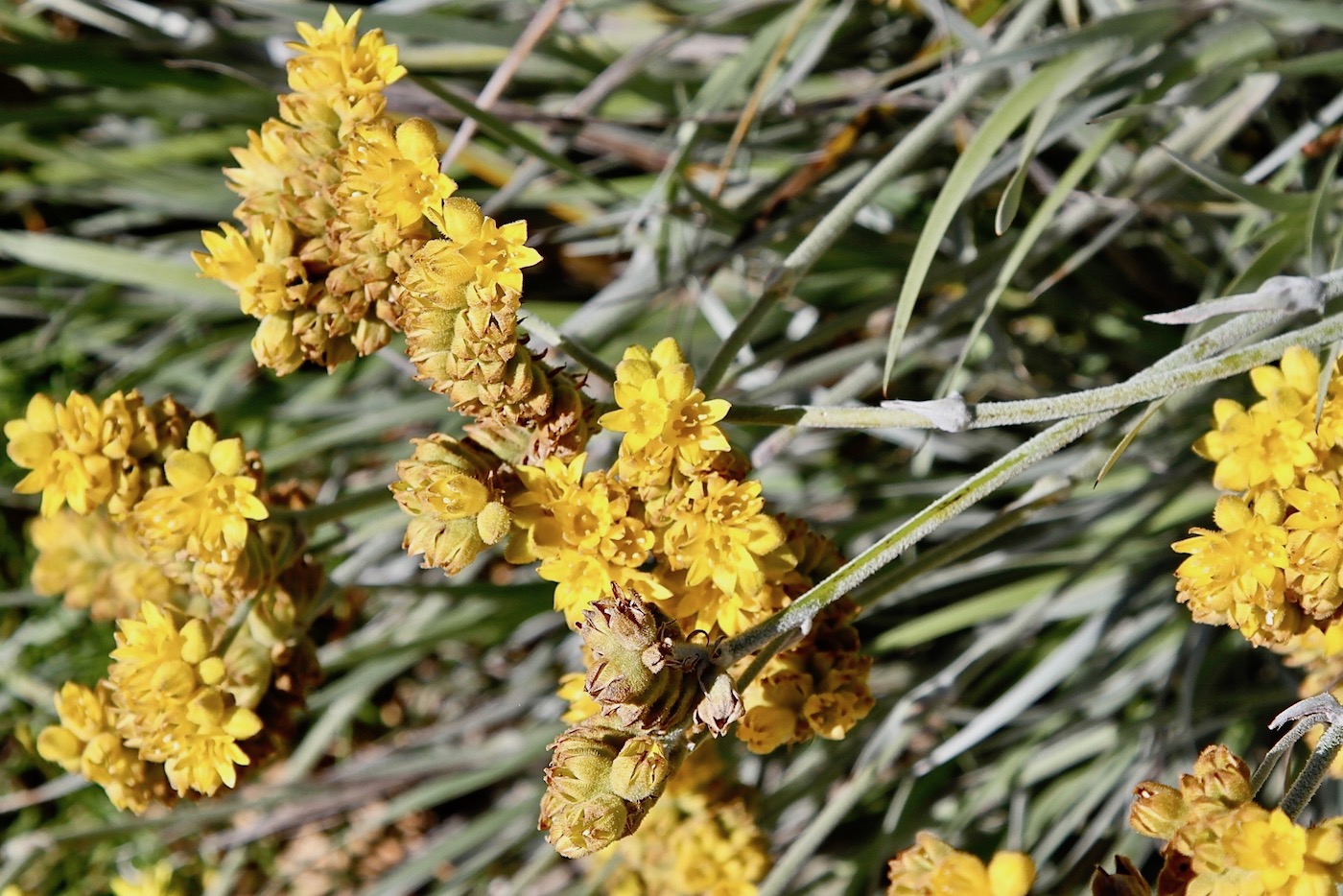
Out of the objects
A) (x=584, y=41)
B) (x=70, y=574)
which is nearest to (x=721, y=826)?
(x=70, y=574)

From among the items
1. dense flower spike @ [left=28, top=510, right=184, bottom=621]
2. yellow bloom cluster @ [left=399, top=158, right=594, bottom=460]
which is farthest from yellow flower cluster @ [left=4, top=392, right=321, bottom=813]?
yellow bloom cluster @ [left=399, top=158, right=594, bottom=460]

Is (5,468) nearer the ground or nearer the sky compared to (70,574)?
nearer the ground

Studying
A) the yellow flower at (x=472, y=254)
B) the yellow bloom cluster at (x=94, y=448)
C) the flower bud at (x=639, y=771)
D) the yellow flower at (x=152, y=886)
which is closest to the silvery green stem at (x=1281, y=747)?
the flower bud at (x=639, y=771)

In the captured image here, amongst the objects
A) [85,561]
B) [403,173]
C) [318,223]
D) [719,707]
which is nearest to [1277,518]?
[719,707]

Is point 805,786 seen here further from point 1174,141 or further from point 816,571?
point 1174,141

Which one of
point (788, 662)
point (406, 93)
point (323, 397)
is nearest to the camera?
point (788, 662)

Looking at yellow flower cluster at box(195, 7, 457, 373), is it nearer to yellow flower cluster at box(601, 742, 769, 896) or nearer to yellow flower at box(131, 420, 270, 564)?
yellow flower at box(131, 420, 270, 564)
